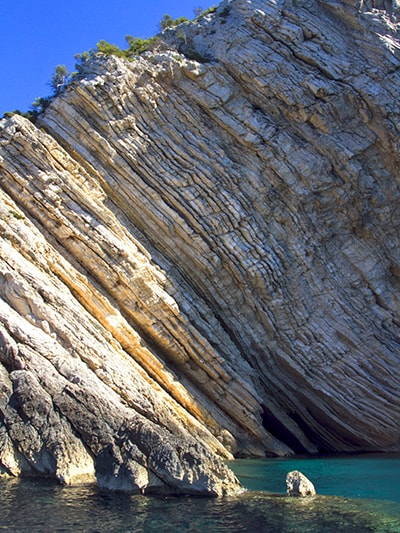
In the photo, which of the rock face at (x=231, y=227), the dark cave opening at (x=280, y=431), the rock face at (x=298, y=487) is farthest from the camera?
the dark cave opening at (x=280, y=431)

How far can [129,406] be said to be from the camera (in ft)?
61.3

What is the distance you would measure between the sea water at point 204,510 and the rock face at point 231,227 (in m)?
5.02

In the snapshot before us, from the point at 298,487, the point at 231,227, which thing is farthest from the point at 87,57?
the point at 298,487

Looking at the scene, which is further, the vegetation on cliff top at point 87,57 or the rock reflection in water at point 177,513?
the vegetation on cliff top at point 87,57

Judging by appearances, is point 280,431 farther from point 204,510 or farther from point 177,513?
point 177,513

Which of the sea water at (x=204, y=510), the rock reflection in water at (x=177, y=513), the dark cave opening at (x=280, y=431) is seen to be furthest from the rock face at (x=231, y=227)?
the rock reflection in water at (x=177, y=513)

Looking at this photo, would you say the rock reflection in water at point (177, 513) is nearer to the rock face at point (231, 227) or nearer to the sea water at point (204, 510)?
the sea water at point (204, 510)

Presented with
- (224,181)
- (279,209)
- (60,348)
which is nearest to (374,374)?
(279,209)

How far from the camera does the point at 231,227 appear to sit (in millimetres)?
26125

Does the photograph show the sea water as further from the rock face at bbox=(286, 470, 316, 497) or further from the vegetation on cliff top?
the vegetation on cliff top

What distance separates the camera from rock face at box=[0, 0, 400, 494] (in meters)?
22.4

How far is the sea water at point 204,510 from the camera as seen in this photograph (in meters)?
11.3

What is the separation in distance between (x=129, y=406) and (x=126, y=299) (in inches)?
225

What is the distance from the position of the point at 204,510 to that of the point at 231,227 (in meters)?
15.2
